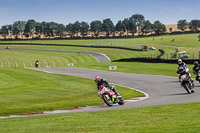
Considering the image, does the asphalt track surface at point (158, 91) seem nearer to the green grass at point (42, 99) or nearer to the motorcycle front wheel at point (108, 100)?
the motorcycle front wheel at point (108, 100)

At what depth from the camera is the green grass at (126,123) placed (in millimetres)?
9797

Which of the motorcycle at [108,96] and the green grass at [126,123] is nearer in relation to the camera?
the green grass at [126,123]

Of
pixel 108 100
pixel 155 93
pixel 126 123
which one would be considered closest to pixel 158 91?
pixel 155 93

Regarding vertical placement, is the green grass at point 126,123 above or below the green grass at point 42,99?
above

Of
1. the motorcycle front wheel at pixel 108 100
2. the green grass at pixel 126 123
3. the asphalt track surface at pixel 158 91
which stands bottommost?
the asphalt track surface at pixel 158 91

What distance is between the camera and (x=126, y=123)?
10891mm

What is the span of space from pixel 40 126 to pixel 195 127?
467 cm

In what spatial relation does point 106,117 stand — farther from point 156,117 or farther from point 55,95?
point 55,95

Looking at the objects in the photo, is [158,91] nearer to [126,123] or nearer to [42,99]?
[42,99]

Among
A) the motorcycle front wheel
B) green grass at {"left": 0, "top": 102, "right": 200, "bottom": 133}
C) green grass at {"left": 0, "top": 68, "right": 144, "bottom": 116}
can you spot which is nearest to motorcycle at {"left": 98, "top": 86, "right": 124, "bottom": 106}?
the motorcycle front wheel

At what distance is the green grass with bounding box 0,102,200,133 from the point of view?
32.1 feet

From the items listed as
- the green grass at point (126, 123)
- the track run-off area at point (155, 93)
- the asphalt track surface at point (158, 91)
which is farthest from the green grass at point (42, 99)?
the green grass at point (126, 123)

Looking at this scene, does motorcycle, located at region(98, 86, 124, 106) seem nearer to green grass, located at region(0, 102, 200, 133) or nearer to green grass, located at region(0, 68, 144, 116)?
green grass, located at region(0, 68, 144, 116)

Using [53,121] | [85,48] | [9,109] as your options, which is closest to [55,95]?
[9,109]
